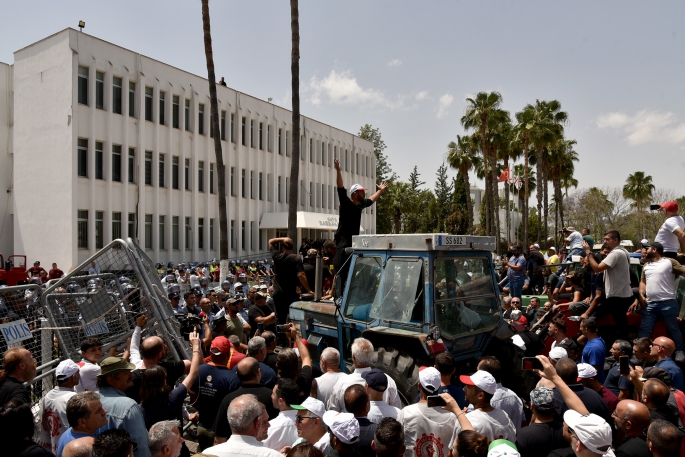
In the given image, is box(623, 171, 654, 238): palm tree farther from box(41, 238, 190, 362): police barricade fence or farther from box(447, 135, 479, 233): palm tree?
box(41, 238, 190, 362): police barricade fence

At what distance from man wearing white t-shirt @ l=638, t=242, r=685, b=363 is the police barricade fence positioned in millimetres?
5992

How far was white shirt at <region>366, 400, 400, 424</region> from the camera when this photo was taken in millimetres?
4371

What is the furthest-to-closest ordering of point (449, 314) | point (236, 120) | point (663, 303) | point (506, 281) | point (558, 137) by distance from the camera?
point (558, 137)
point (236, 120)
point (506, 281)
point (663, 303)
point (449, 314)

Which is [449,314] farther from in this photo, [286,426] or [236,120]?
[236,120]

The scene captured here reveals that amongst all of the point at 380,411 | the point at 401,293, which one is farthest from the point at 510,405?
the point at 401,293

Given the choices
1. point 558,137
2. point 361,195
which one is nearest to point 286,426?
point 361,195

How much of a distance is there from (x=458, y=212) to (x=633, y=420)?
2133 inches

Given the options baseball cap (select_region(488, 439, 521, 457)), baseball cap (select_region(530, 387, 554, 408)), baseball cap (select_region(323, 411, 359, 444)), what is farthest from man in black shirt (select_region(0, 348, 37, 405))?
baseball cap (select_region(530, 387, 554, 408))

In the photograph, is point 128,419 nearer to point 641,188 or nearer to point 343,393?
point 343,393

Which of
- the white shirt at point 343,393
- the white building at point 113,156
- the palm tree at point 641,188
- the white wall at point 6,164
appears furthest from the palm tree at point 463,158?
the white shirt at point 343,393

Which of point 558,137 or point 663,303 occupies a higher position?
point 558,137

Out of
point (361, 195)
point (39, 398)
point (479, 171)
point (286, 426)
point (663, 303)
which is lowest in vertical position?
point (39, 398)

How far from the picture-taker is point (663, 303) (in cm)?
714

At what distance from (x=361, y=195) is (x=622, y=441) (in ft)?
16.0
